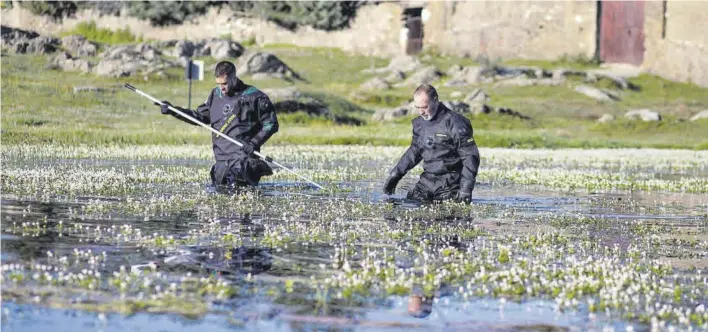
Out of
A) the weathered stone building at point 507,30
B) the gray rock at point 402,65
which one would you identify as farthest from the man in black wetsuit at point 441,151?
the gray rock at point 402,65

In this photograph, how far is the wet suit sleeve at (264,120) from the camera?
23203mm

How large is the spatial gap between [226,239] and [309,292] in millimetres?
3815

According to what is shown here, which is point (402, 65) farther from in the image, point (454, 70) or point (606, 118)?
point (606, 118)

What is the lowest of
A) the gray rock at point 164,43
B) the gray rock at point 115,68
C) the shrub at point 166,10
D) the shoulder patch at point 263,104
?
the shoulder patch at point 263,104

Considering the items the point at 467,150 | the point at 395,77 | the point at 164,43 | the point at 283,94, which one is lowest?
the point at 467,150

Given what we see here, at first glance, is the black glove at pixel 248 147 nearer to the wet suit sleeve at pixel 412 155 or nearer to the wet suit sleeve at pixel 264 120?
the wet suit sleeve at pixel 264 120

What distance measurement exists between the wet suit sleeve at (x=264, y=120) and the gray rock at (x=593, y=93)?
1527 inches

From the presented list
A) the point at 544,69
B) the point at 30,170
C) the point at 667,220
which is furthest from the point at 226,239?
the point at 544,69

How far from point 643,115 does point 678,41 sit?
11702mm

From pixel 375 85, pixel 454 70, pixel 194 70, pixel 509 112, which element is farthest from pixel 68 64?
pixel 509 112

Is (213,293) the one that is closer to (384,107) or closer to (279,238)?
(279,238)

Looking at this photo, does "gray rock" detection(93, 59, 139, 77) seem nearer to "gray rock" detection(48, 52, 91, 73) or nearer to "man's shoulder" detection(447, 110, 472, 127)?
"gray rock" detection(48, 52, 91, 73)

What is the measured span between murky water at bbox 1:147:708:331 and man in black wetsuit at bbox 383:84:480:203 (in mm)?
A: 595

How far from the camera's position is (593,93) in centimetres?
6097
